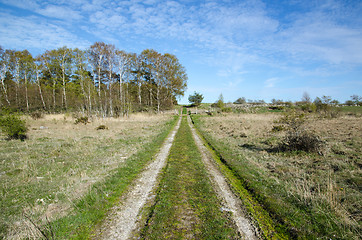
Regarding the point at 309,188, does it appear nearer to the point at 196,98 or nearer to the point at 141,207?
the point at 141,207

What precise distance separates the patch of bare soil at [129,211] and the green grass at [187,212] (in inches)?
14.1

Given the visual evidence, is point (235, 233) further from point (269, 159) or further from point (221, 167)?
point (269, 159)

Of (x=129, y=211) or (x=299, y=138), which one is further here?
(x=299, y=138)

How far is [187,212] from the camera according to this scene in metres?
4.54

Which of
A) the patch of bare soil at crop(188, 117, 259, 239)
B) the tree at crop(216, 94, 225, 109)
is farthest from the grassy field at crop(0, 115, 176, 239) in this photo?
the tree at crop(216, 94, 225, 109)

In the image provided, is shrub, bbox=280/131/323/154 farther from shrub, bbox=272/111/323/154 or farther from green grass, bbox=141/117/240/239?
green grass, bbox=141/117/240/239

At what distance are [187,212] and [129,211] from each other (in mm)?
1599

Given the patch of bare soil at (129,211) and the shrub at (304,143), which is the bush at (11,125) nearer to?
the patch of bare soil at (129,211)

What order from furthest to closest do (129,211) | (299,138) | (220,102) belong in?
(220,102) → (299,138) → (129,211)

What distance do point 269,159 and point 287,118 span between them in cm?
333

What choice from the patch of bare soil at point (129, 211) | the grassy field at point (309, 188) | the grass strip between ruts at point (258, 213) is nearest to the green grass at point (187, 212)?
the patch of bare soil at point (129, 211)

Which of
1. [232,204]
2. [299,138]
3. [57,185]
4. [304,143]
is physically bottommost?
[57,185]

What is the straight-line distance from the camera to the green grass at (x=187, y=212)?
12.3ft

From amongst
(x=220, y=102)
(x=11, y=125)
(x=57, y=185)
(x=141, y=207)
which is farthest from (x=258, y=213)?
(x=220, y=102)
